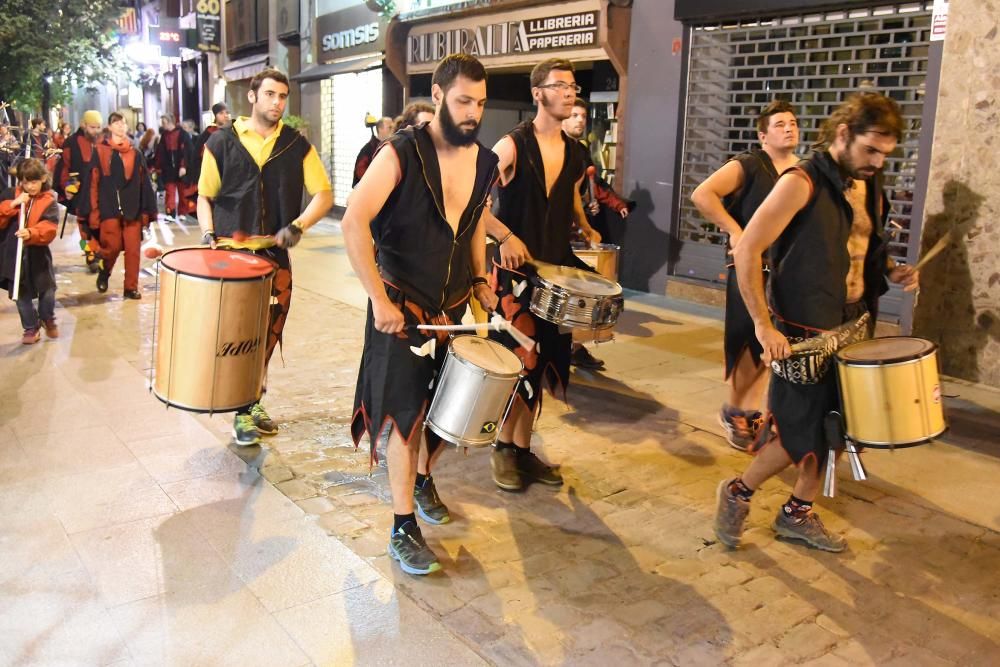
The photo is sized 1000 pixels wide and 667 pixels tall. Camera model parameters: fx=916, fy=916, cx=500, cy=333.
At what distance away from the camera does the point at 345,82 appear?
18.2m

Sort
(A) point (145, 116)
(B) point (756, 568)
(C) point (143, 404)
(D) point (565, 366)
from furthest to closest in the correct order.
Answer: (A) point (145, 116) → (C) point (143, 404) → (D) point (565, 366) → (B) point (756, 568)

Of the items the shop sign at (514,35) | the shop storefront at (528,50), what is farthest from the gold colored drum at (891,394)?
the shop sign at (514,35)

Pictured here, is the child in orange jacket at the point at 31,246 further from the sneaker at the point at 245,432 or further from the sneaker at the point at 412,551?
the sneaker at the point at 412,551

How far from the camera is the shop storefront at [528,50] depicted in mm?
10625

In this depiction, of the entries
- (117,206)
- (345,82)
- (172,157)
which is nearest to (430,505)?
(117,206)

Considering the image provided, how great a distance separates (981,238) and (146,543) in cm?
552

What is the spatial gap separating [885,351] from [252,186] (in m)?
3.30

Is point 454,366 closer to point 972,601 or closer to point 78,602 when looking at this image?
point 78,602

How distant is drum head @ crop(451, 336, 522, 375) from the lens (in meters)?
3.40

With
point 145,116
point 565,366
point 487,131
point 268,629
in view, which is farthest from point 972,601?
point 145,116

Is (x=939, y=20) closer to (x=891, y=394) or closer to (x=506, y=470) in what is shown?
(x=891, y=394)

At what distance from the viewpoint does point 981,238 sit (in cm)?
622

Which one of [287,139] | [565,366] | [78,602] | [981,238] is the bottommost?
[78,602]

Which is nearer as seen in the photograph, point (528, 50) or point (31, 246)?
point (31, 246)
